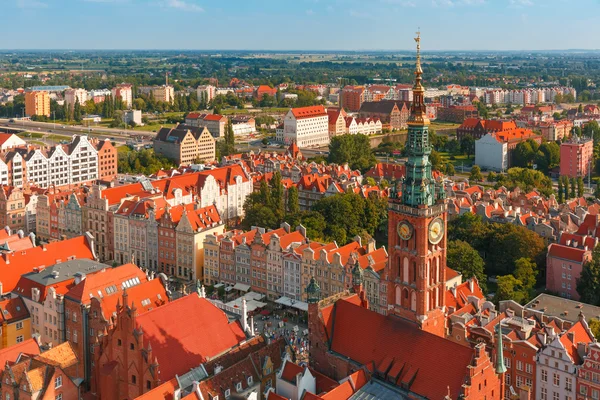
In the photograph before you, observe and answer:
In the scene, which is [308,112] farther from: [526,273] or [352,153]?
[526,273]

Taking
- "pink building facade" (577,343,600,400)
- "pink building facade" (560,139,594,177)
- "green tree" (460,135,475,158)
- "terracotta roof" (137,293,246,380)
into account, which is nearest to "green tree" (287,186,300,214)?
"terracotta roof" (137,293,246,380)

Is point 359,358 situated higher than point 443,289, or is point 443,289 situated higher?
point 443,289

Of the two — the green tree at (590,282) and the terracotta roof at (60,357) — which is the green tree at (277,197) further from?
the terracotta roof at (60,357)

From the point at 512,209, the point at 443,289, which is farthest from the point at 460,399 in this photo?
the point at 512,209

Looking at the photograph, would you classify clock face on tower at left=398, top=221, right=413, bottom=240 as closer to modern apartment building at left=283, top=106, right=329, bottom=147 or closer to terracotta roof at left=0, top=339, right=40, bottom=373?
terracotta roof at left=0, top=339, right=40, bottom=373

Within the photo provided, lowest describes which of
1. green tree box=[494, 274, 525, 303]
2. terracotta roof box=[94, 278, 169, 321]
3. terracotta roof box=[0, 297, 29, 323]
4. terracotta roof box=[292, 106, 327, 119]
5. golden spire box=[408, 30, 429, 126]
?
green tree box=[494, 274, 525, 303]

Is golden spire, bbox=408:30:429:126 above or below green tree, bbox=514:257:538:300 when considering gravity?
above

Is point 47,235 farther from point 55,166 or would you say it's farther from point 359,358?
point 359,358

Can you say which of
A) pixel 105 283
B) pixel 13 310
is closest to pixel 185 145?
pixel 13 310
